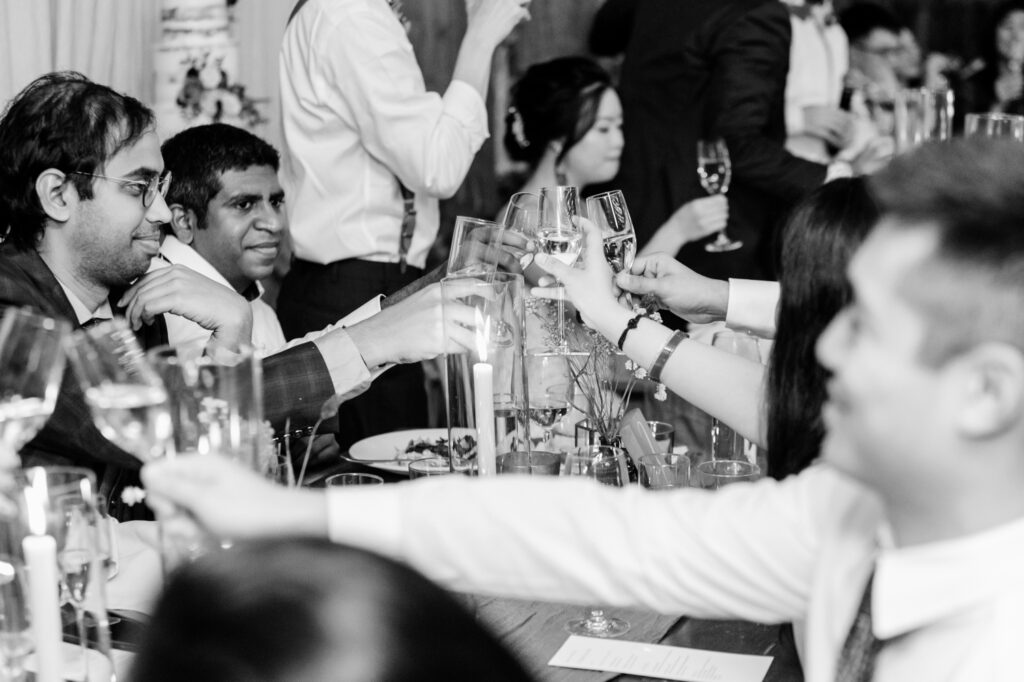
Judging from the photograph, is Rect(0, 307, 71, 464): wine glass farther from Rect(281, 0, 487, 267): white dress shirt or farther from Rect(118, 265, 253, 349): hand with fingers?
Rect(281, 0, 487, 267): white dress shirt

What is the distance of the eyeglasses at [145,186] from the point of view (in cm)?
237

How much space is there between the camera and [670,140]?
3.99m

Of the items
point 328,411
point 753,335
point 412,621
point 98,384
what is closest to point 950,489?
point 412,621

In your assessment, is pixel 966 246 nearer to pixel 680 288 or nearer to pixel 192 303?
pixel 680 288

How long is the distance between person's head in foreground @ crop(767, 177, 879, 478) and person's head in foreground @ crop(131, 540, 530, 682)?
3.57 ft

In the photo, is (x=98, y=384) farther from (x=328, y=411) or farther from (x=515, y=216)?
(x=515, y=216)

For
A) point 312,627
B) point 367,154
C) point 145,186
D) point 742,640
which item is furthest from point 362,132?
point 312,627

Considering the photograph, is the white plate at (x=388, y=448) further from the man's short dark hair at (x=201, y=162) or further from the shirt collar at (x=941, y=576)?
the shirt collar at (x=941, y=576)

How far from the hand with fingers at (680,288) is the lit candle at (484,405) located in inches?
17.3

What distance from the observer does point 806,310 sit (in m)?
1.60

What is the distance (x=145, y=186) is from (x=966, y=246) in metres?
1.79

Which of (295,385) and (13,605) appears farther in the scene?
(295,385)

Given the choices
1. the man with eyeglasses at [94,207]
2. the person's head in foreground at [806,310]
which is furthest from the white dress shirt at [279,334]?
the person's head in foreground at [806,310]

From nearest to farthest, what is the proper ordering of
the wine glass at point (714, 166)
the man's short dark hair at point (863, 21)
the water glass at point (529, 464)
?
the water glass at point (529, 464) < the wine glass at point (714, 166) < the man's short dark hair at point (863, 21)
